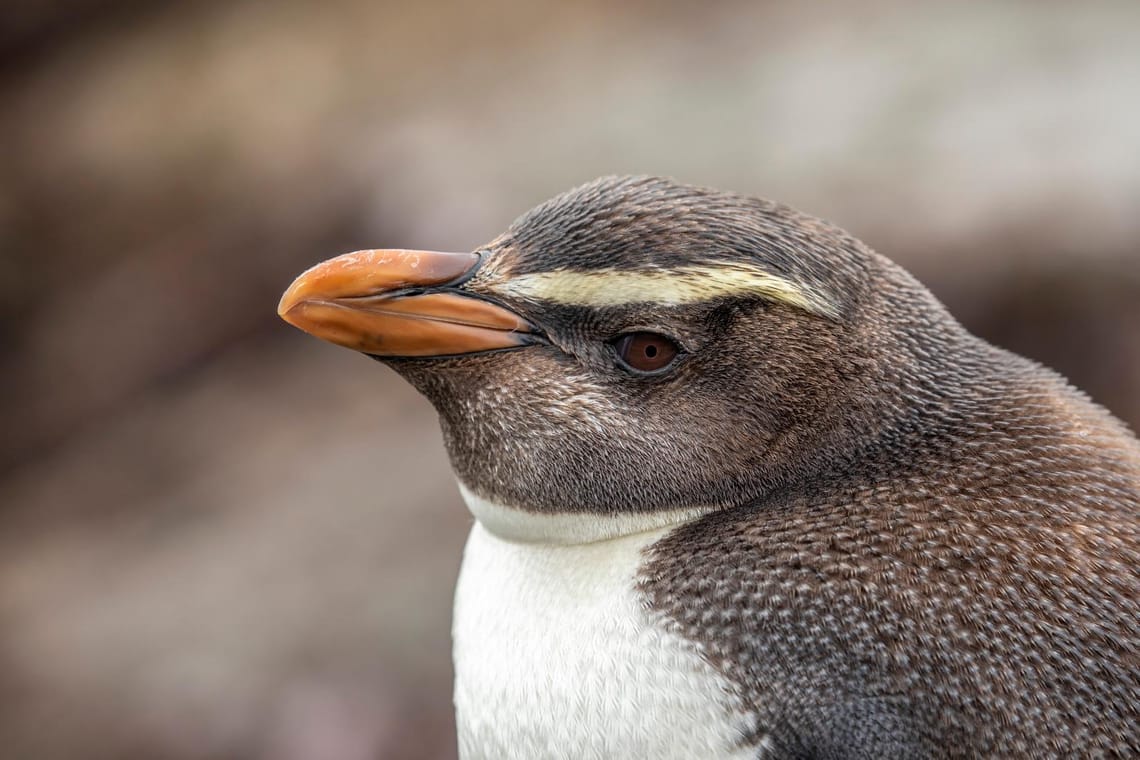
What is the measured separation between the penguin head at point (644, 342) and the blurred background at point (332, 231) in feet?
12.2

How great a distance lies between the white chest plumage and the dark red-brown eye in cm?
35

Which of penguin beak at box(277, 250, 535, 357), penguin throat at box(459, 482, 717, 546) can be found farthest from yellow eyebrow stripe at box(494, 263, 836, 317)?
penguin throat at box(459, 482, 717, 546)

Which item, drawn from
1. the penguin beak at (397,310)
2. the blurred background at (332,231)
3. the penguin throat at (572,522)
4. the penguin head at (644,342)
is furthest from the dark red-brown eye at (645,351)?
the blurred background at (332,231)

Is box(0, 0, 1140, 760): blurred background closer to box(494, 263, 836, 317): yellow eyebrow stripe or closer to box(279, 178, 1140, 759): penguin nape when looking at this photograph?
box(279, 178, 1140, 759): penguin nape

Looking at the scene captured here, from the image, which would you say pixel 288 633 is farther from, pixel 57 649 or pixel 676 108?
pixel 676 108

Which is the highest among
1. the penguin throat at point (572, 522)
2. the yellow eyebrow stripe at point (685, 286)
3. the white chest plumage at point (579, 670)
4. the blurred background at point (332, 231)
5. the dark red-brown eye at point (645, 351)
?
the yellow eyebrow stripe at point (685, 286)

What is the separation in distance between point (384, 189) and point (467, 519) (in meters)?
3.05

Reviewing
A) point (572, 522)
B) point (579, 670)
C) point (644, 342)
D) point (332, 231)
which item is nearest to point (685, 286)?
point (644, 342)

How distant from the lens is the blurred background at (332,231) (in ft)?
20.7

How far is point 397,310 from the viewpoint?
2510 mm

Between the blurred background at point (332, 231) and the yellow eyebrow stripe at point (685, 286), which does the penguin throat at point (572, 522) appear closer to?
the yellow eyebrow stripe at point (685, 286)

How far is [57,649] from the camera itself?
6.88m

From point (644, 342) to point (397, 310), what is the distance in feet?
1.64

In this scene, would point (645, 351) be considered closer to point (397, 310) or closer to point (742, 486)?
point (742, 486)
